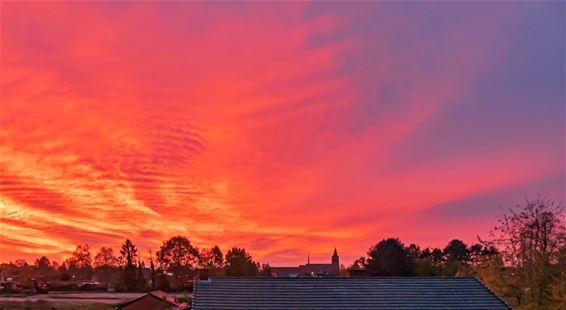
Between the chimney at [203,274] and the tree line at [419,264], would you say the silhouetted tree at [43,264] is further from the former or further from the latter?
the chimney at [203,274]

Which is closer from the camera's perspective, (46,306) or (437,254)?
(46,306)

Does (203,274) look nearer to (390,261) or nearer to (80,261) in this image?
(390,261)

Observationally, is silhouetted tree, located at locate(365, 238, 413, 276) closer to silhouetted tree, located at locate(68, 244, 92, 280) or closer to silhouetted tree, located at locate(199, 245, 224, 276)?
silhouetted tree, located at locate(199, 245, 224, 276)

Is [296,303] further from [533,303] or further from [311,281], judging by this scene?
[533,303]

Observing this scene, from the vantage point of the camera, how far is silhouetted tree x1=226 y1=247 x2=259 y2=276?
304ft

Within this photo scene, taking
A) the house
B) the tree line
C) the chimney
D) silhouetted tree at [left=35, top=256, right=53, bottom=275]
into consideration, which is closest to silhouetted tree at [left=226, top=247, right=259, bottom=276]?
the tree line

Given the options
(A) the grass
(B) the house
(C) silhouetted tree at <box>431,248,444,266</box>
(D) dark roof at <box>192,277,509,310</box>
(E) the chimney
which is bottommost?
(A) the grass

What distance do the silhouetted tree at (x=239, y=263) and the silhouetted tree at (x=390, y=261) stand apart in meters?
22.8

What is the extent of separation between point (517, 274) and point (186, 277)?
7664cm

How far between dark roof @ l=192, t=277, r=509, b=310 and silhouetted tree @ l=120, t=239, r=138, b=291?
73.0 meters

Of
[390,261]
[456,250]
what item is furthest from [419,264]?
[456,250]

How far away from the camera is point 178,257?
102m

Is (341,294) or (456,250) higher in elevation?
(456,250)

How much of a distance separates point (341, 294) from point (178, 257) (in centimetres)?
7992
